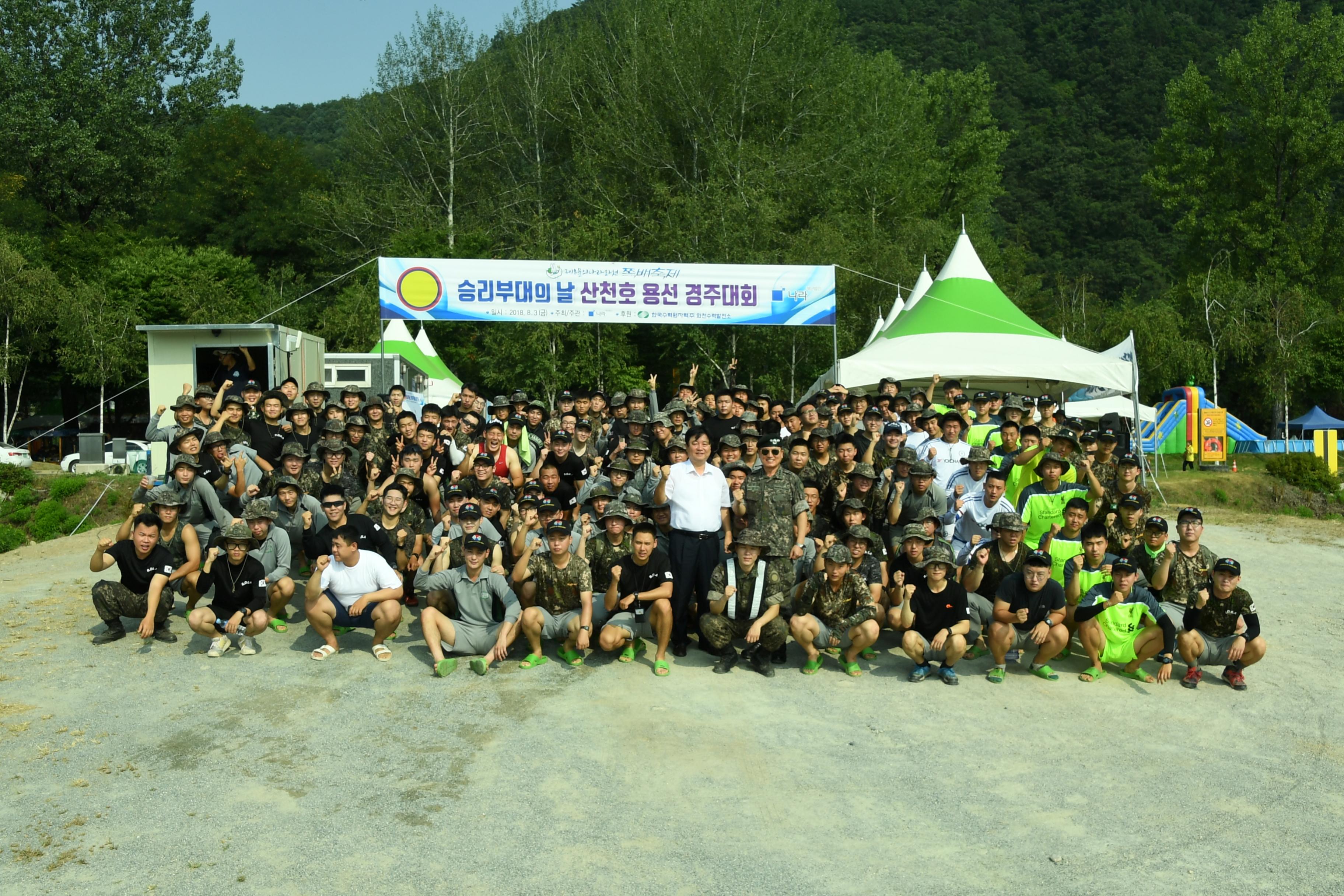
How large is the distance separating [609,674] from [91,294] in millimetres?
26645

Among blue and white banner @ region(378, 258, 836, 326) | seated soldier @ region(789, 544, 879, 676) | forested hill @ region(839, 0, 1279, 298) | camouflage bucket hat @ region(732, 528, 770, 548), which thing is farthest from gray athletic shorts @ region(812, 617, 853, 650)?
forested hill @ region(839, 0, 1279, 298)

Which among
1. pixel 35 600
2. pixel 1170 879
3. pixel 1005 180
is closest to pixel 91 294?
pixel 35 600

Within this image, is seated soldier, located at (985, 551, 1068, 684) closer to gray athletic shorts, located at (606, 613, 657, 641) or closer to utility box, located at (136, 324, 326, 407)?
gray athletic shorts, located at (606, 613, 657, 641)

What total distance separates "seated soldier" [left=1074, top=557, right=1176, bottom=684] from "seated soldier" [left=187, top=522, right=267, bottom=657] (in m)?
5.66

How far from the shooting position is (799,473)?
8289mm

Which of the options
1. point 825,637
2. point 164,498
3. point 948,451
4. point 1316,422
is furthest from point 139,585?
point 1316,422

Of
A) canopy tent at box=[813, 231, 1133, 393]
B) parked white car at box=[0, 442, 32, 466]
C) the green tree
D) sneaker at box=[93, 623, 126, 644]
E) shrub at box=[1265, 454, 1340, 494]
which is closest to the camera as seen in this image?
sneaker at box=[93, 623, 126, 644]

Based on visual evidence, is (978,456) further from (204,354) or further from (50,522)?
(50,522)

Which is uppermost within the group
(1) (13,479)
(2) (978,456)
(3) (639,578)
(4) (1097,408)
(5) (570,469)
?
(4) (1097,408)

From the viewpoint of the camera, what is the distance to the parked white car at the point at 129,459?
19469 millimetres

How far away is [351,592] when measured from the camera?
24.5ft

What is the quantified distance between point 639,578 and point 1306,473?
15.9 m

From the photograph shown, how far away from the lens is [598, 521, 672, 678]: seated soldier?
23.8 feet

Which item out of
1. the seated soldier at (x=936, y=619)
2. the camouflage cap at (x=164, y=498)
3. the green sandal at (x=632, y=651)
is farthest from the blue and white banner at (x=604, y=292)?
the seated soldier at (x=936, y=619)
